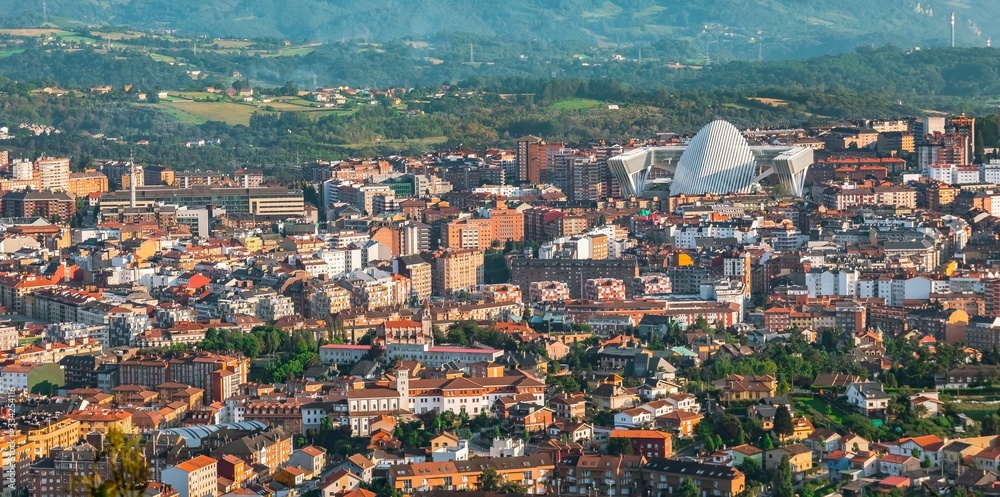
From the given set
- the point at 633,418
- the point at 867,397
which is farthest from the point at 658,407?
the point at 867,397

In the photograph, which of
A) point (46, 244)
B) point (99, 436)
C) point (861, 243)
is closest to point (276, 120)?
point (46, 244)

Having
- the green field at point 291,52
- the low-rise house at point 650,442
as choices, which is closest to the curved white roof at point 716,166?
the low-rise house at point 650,442

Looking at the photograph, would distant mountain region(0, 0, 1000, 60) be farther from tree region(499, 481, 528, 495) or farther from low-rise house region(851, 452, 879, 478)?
tree region(499, 481, 528, 495)

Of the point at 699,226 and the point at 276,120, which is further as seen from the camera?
the point at 276,120

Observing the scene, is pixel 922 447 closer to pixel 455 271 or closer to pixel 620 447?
pixel 620 447

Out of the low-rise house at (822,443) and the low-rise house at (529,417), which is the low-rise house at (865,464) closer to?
the low-rise house at (822,443)

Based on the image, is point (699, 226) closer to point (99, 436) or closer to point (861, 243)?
point (861, 243)
